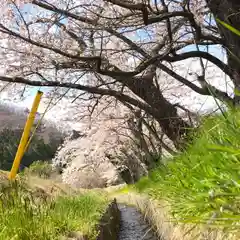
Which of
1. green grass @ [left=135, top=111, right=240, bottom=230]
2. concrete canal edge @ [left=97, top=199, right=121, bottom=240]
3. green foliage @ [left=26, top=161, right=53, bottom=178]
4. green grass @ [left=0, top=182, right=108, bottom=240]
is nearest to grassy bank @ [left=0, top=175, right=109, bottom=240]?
green grass @ [left=0, top=182, right=108, bottom=240]

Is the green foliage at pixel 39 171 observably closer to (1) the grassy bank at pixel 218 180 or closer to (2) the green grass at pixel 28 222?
(2) the green grass at pixel 28 222

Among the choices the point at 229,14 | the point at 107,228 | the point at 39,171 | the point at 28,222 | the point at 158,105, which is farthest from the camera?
the point at 39,171

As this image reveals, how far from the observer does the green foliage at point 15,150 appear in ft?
159

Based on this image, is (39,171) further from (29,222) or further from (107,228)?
(29,222)

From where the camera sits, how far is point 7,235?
10.8ft

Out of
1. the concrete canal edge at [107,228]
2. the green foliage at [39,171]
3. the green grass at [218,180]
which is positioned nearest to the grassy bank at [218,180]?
the green grass at [218,180]

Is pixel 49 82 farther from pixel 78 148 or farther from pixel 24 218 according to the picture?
pixel 78 148

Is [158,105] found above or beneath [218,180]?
above

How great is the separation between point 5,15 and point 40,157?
4716 centimetres

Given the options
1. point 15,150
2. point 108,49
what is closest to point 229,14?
point 108,49

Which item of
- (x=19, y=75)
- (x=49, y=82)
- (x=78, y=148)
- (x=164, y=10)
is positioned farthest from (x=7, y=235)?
(x=78, y=148)

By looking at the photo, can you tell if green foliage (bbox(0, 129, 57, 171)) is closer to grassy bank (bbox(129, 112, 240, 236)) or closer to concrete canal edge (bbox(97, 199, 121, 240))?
concrete canal edge (bbox(97, 199, 121, 240))

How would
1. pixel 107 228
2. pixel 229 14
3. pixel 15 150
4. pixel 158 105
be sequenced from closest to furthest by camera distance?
pixel 229 14, pixel 107 228, pixel 158 105, pixel 15 150

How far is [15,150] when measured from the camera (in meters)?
47.7
